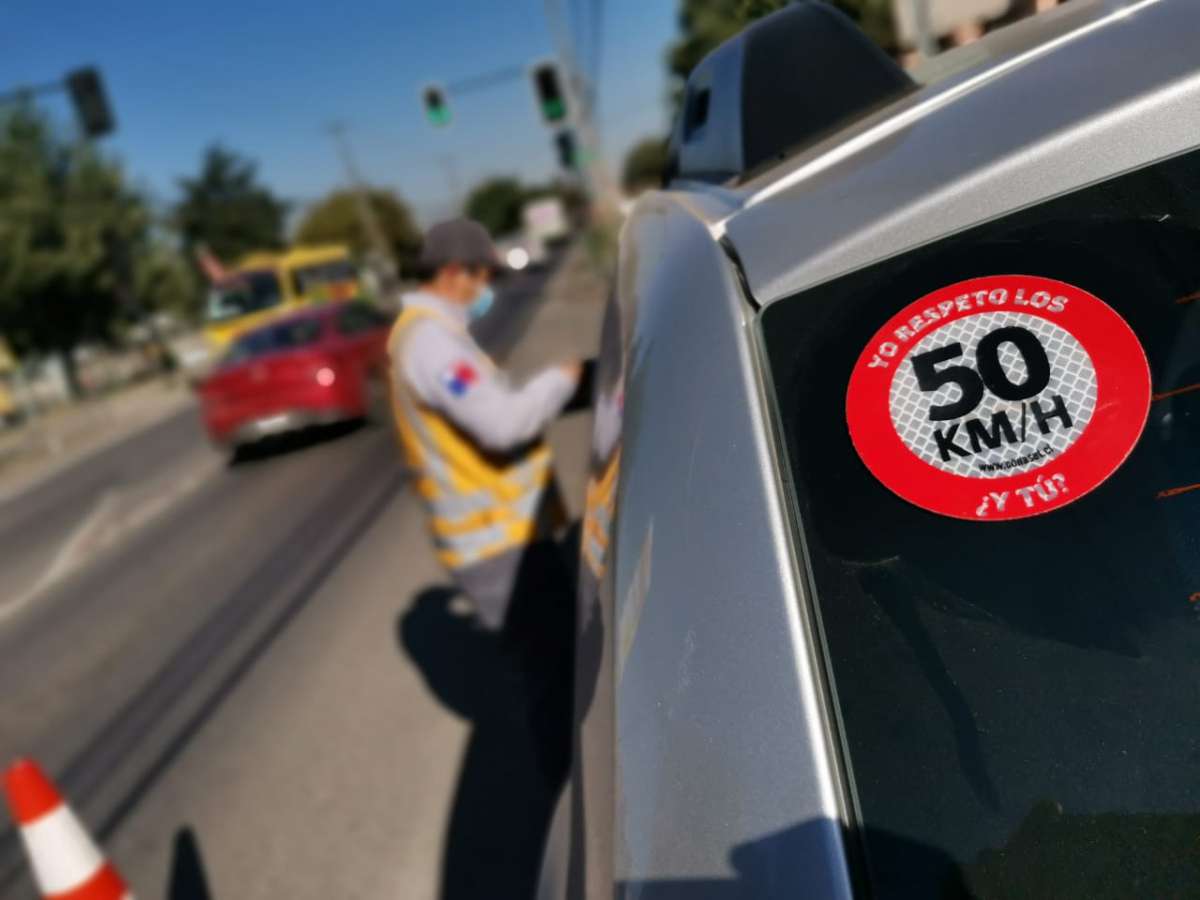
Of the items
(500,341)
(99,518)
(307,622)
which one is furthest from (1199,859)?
(500,341)

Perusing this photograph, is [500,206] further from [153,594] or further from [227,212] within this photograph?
[153,594]

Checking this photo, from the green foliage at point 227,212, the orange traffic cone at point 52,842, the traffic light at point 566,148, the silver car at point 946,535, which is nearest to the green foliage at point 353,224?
the green foliage at point 227,212

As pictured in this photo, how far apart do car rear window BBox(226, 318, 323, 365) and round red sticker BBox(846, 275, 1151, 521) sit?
11559mm

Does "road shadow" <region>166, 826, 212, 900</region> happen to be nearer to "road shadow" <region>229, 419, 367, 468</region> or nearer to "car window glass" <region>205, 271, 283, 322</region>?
"road shadow" <region>229, 419, 367, 468</region>

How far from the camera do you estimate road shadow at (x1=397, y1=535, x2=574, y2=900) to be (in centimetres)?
286

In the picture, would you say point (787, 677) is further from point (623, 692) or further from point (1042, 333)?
point (1042, 333)

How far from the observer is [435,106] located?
862 inches

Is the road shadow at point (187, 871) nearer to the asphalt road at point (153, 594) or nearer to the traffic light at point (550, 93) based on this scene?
the asphalt road at point (153, 594)

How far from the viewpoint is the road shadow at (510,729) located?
286 cm

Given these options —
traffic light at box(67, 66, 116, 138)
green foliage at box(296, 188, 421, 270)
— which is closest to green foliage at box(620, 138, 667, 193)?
traffic light at box(67, 66, 116, 138)

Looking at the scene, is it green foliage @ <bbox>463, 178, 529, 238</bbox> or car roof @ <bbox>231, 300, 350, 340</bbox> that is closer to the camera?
car roof @ <bbox>231, 300, 350, 340</bbox>

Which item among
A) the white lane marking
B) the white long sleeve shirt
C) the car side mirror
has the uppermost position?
the car side mirror

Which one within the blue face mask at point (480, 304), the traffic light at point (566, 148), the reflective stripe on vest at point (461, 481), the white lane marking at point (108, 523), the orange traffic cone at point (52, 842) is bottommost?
the white lane marking at point (108, 523)

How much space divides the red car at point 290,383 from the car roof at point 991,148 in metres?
10.5
